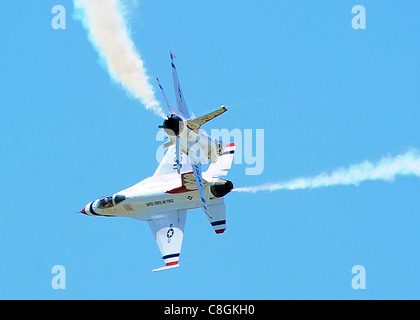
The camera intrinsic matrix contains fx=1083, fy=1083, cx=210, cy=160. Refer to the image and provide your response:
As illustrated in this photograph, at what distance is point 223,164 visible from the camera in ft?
153

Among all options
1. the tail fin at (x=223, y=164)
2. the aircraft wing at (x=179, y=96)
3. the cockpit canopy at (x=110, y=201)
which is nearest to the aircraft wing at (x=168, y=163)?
the tail fin at (x=223, y=164)

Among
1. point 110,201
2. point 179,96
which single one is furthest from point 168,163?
point 179,96

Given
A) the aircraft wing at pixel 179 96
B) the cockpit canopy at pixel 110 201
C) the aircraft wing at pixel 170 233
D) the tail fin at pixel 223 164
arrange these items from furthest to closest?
the cockpit canopy at pixel 110 201 < the tail fin at pixel 223 164 < the aircraft wing at pixel 170 233 < the aircraft wing at pixel 179 96

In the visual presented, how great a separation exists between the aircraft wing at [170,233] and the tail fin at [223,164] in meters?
2.15

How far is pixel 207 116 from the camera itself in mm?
42125

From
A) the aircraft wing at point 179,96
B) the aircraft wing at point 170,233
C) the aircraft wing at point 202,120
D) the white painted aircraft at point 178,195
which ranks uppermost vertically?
the aircraft wing at point 179,96

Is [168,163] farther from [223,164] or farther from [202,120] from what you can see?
[202,120]

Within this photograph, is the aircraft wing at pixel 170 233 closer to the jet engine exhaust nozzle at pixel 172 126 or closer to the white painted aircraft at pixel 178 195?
the white painted aircraft at pixel 178 195

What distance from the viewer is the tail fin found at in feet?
151

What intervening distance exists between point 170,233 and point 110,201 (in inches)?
129

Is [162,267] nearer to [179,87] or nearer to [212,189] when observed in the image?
[212,189]

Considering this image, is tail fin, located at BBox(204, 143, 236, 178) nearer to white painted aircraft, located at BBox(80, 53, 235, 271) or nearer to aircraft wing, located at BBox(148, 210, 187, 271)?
white painted aircraft, located at BBox(80, 53, 235, 271)

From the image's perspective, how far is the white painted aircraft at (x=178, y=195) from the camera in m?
43.5

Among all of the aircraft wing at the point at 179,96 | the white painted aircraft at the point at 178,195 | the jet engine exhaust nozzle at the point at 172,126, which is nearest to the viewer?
the jet engine exhaust nozzle at the point at 172,126
